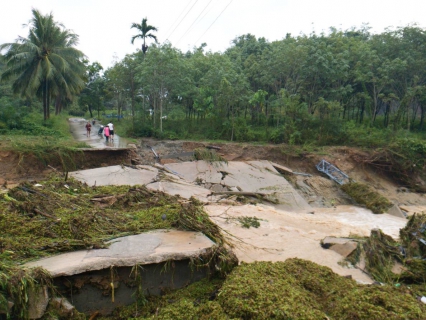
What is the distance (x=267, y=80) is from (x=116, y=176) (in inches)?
604

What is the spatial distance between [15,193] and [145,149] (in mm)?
12430

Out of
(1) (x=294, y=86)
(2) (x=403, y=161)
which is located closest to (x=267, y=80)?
(1) (x=294, y=86)

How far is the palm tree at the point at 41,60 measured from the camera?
2072 centimetres

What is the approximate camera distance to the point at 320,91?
22266 mm

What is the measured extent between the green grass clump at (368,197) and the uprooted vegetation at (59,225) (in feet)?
31.3

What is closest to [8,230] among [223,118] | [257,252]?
[257,252]

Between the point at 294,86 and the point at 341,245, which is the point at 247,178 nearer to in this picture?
the point at 341,245

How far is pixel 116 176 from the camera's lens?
10461 mm

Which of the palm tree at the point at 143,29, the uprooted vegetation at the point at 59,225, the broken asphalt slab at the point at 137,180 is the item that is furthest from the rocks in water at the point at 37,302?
the palm tree at the point at 143,29

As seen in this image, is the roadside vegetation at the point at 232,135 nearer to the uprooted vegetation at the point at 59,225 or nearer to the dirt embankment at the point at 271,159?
the uprooted vegetation at the point at 59,225

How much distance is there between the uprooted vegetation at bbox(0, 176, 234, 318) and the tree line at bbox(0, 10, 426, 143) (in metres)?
15.2

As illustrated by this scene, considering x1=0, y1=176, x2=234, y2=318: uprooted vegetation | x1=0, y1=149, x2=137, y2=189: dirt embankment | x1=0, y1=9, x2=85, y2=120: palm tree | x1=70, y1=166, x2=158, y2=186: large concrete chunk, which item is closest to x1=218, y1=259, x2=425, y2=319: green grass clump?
x1=0, y1=176, x2=234, y2=318: uprooted vegetation

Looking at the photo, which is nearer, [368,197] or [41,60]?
[368,197]

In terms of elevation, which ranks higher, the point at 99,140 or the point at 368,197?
the point at 99,140
